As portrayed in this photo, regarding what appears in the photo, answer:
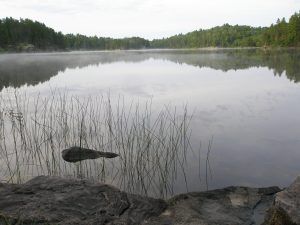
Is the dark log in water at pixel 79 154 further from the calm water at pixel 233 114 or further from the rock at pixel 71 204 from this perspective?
the calm water at pixel 233 114

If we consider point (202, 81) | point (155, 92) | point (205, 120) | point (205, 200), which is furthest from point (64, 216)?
point (202, 81)

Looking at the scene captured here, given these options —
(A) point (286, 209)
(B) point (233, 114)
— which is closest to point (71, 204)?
(A) point (286, 209)

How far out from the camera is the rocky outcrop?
14.9ft

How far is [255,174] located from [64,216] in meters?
3.77

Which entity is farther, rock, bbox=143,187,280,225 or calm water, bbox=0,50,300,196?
calm water, bbox=0,50,300,196

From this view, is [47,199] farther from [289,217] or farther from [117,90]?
[117,90]

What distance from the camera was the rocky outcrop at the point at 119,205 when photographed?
14.9 ft

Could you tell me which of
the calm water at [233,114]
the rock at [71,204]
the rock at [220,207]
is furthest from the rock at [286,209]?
the calm water at [233,114]

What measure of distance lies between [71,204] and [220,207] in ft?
7.06

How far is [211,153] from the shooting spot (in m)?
7.76

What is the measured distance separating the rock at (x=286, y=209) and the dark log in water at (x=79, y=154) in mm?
4250

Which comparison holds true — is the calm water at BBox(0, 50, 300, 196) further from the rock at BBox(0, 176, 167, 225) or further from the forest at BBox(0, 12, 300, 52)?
the forest at BBox(0, 12, 300, 52)

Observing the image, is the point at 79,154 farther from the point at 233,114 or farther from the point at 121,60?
the point at 121,60

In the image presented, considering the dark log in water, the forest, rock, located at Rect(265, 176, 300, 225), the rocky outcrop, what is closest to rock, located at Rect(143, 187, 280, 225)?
the rocky outcrop
